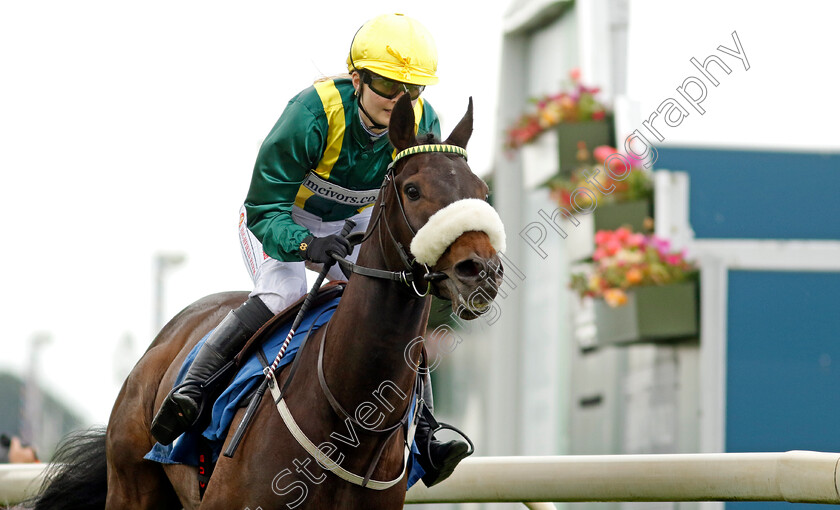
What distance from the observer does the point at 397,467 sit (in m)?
3.84

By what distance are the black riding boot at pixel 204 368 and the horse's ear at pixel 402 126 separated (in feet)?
3.16

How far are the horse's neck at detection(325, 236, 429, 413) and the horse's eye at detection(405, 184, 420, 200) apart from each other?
0.85 ft

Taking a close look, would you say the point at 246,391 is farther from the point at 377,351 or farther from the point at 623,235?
the point at 623,235

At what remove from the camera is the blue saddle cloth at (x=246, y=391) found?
13.1 feet

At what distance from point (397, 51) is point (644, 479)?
176 centimetres

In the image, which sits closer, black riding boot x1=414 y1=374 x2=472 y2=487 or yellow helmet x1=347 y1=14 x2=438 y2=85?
yellow helmet x1=347 y1=14 x2=438 y2=85

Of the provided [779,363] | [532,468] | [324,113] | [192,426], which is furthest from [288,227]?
[779,363]

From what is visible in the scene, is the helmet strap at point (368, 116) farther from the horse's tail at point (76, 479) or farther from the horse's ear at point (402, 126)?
the horse's tail at point (76, 479)

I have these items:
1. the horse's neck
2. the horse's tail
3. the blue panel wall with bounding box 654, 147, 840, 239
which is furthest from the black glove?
the blue panel wall with bounding box 654, 147, 840, 239

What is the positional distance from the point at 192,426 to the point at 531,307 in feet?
25.8

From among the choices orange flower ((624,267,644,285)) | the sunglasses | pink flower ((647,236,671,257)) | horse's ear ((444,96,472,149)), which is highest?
the sunglasses

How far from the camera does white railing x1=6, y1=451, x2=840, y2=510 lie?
351 centimetres

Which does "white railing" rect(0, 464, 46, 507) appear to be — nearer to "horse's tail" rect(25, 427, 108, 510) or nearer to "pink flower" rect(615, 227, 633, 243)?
"horse's tail" rect(25, 427, 108, 510)

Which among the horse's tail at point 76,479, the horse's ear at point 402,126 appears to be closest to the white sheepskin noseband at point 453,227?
the horse's ear at point 402,126
